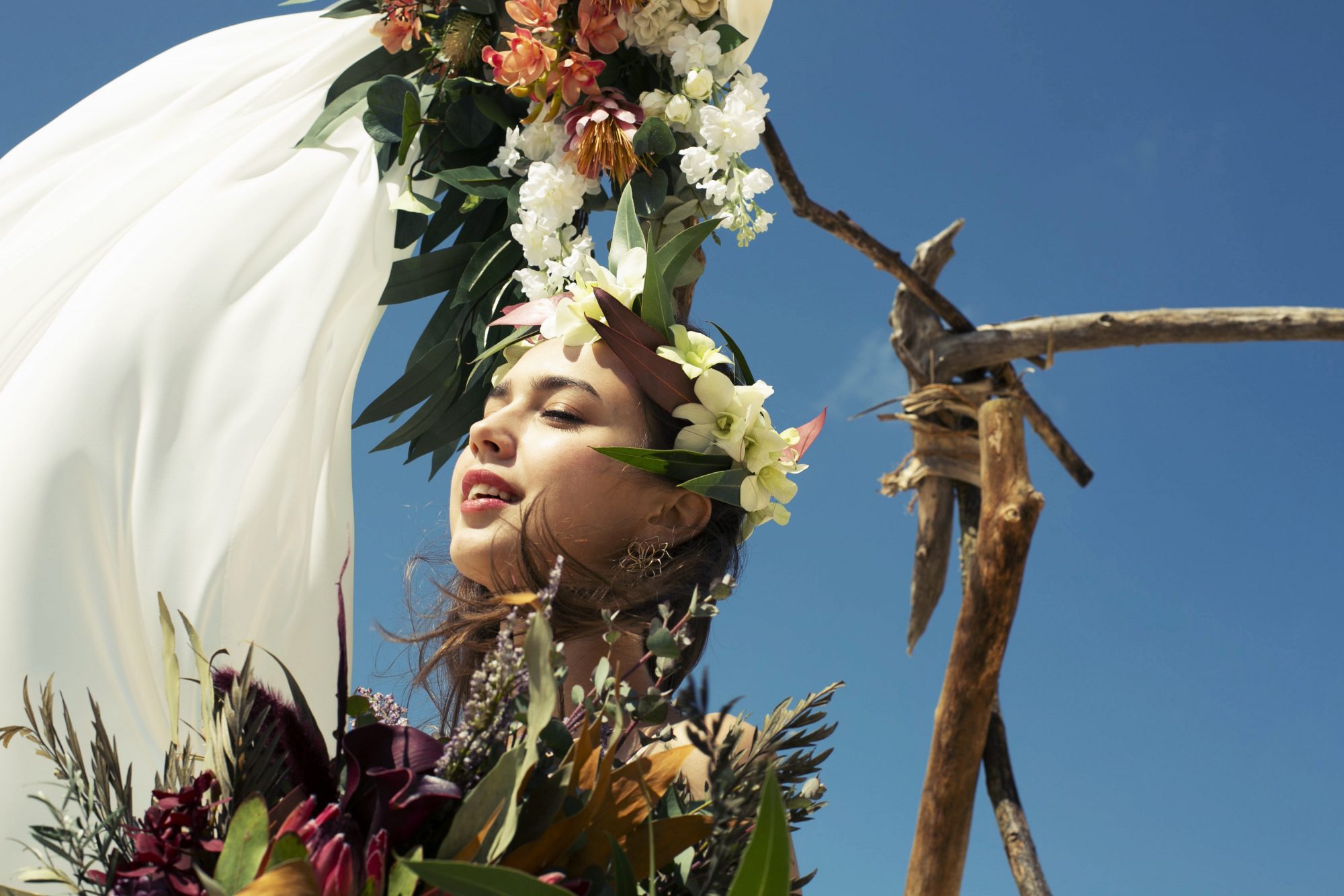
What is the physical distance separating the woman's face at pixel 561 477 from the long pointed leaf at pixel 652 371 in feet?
0.08

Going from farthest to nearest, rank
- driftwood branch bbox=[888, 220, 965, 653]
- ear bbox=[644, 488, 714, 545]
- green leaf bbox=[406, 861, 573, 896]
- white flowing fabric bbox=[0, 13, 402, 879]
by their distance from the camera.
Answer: driftwood branch bbox=[888, 220, 965, 653] < ear bbox=[644, 488, 714, 545] < white flowing fabric bbox=[0, 13, 402, 879] < green leaf bbox=[406, 861, 573, 896]

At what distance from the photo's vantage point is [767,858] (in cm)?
57

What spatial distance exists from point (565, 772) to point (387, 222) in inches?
50.2

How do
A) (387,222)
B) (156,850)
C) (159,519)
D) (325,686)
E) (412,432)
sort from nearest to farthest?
(156,850) < (159,519) < (325,686) < (387,222) < (412,432)

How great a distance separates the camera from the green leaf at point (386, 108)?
1812 millimetres

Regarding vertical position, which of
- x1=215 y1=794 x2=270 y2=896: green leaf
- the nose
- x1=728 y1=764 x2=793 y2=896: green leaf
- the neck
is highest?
the nose

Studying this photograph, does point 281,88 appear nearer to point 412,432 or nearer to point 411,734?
point 412,432

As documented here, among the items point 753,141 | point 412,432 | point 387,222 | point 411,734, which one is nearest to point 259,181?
point 387,222

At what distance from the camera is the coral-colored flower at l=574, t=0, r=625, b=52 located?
78.7 inches

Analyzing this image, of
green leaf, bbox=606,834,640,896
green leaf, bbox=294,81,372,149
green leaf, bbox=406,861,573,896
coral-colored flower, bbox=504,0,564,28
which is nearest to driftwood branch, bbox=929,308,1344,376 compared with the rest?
coral-colored flower, bbox=504,0,564,28

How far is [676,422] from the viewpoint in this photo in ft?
5.52

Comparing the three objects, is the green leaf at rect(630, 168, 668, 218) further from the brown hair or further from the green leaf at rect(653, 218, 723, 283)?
the brown hair

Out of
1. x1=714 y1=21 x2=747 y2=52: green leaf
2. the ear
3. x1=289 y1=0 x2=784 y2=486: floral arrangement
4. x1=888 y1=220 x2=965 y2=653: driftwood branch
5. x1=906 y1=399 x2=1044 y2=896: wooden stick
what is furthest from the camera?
x1=888 y1=220 x2=965 y2=653: driftwood branch

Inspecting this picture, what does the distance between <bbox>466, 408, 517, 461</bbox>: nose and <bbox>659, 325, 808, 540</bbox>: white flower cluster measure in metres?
0.25
